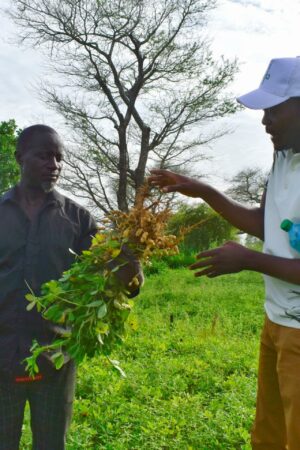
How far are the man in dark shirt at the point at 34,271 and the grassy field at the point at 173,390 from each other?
452mm

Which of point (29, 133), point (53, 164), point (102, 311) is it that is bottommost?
point (102, 311)

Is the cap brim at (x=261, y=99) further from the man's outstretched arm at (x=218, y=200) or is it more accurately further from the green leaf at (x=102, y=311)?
the green leaf at (x=102, y=311)

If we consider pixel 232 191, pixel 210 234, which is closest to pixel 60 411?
pixel 210 234

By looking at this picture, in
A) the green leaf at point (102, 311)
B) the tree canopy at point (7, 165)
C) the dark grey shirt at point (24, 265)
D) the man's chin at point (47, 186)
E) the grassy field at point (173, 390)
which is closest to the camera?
the green leaf at point (102, 311)

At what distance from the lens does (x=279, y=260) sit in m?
2.04

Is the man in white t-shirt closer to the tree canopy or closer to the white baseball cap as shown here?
the white baseball cap

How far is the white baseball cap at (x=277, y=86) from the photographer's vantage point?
2.08 metres

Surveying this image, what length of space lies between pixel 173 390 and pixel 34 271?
2.55m

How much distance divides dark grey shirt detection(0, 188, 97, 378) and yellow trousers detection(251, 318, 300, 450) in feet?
3.02

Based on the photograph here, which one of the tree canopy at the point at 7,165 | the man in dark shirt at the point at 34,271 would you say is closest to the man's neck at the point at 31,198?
the man in dark shirt at the point at 34,271

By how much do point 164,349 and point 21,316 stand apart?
372cm

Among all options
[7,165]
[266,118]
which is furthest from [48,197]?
[7,165]

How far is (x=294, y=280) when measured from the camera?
2014 millimetres

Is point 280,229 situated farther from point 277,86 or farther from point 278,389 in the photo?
point 278,389
